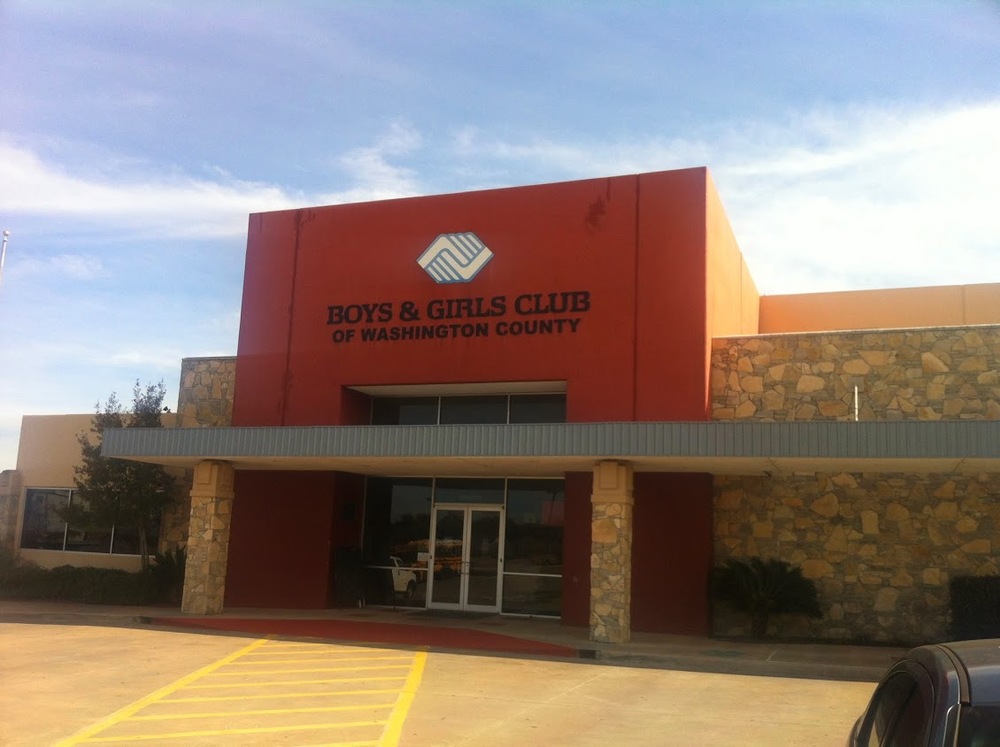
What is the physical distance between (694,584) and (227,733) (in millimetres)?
10184

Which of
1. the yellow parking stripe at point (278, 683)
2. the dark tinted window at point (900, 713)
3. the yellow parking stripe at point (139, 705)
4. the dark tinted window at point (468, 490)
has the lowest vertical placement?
the yellow parking stripe at point (139, 705)

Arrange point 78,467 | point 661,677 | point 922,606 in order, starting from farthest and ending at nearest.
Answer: point 78,467
point 922,606
point 661,677

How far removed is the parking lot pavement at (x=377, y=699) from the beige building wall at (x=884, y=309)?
13245 mm

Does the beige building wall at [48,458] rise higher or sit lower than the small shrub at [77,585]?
higher

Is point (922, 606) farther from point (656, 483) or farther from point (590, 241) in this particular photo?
point (590, 241)

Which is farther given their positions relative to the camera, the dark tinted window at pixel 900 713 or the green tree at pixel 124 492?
the green tree at pixel 124 492

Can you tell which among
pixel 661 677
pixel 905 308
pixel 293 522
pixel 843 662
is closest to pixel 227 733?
pixel 661 677

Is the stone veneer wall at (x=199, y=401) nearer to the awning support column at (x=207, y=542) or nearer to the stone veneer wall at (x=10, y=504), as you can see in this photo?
the awning support column at (x=207, y=542)

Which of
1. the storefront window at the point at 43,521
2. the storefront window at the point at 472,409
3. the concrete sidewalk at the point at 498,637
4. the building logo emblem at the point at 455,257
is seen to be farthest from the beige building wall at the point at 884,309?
the storefront window at the point at 43,521

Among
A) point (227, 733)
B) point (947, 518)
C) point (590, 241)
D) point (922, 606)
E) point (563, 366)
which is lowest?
point (227, 733)

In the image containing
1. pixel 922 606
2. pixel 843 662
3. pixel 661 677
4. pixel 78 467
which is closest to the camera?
pixel 661 677

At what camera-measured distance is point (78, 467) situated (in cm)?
2334

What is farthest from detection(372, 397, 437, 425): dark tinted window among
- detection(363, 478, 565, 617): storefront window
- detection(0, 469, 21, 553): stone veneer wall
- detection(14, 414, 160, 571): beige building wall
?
detection(0, 469, 21, 553): stone veneer wall

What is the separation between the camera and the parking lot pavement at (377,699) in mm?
8812
